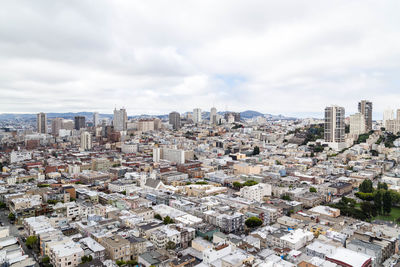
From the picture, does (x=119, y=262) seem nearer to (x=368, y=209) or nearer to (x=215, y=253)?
(x=215, y=253)

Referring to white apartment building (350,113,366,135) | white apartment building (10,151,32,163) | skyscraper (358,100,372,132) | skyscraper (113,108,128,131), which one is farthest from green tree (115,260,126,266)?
skyscraper (113,108,128,131)

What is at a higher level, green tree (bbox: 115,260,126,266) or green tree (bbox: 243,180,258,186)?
green tree (bbox: 243,180,258,186)

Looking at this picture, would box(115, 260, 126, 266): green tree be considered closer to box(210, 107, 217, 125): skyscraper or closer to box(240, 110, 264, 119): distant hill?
box(210, 107, 217, 125): skyscraper

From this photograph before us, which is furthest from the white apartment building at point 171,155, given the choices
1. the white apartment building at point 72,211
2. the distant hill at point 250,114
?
the distant hill at point 250,114

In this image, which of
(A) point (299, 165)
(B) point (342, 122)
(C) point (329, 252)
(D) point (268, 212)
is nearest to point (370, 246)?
(C) point (329, 252)

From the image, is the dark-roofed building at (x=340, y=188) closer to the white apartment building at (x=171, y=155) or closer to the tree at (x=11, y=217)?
the white apartment building at (x=171, y=155)

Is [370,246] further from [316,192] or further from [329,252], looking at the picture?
[316,192]

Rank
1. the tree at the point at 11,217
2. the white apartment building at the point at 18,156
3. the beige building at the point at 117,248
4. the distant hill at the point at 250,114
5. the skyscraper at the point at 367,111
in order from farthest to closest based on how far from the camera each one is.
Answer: the distant hill at the point at 250,114 < the skyscraper at the point at 367,111 < the white apartment building at the point at 18,156 < the tree at the point at 11,217 < the beige building at the point at 117,248
